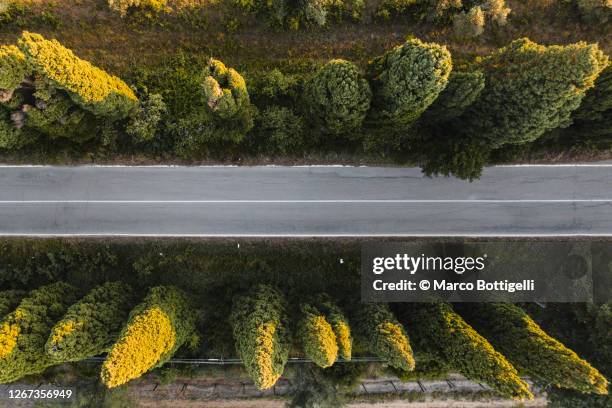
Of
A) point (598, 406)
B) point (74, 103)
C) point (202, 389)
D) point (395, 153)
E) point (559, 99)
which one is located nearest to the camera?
point (559, 99)

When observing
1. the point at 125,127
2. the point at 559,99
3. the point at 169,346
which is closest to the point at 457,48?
the point at 559,99

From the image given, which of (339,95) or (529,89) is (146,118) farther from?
(529,89)

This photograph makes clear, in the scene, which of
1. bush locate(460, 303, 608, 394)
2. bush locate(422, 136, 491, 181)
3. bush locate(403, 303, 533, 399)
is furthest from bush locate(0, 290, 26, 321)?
bush locate(460, 303, 608, 394)

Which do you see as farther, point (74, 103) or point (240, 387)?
point (240, 387)

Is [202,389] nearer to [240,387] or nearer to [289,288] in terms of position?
[240,387]

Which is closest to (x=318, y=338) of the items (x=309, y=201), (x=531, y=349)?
(x=309, y=201)

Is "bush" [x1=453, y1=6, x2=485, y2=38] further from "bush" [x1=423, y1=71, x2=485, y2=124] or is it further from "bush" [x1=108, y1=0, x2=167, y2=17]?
"bush" [x1=108, y1=0, x2=167, y2=17]

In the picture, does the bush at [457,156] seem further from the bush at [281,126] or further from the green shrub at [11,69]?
the green shrub at [11,69]
